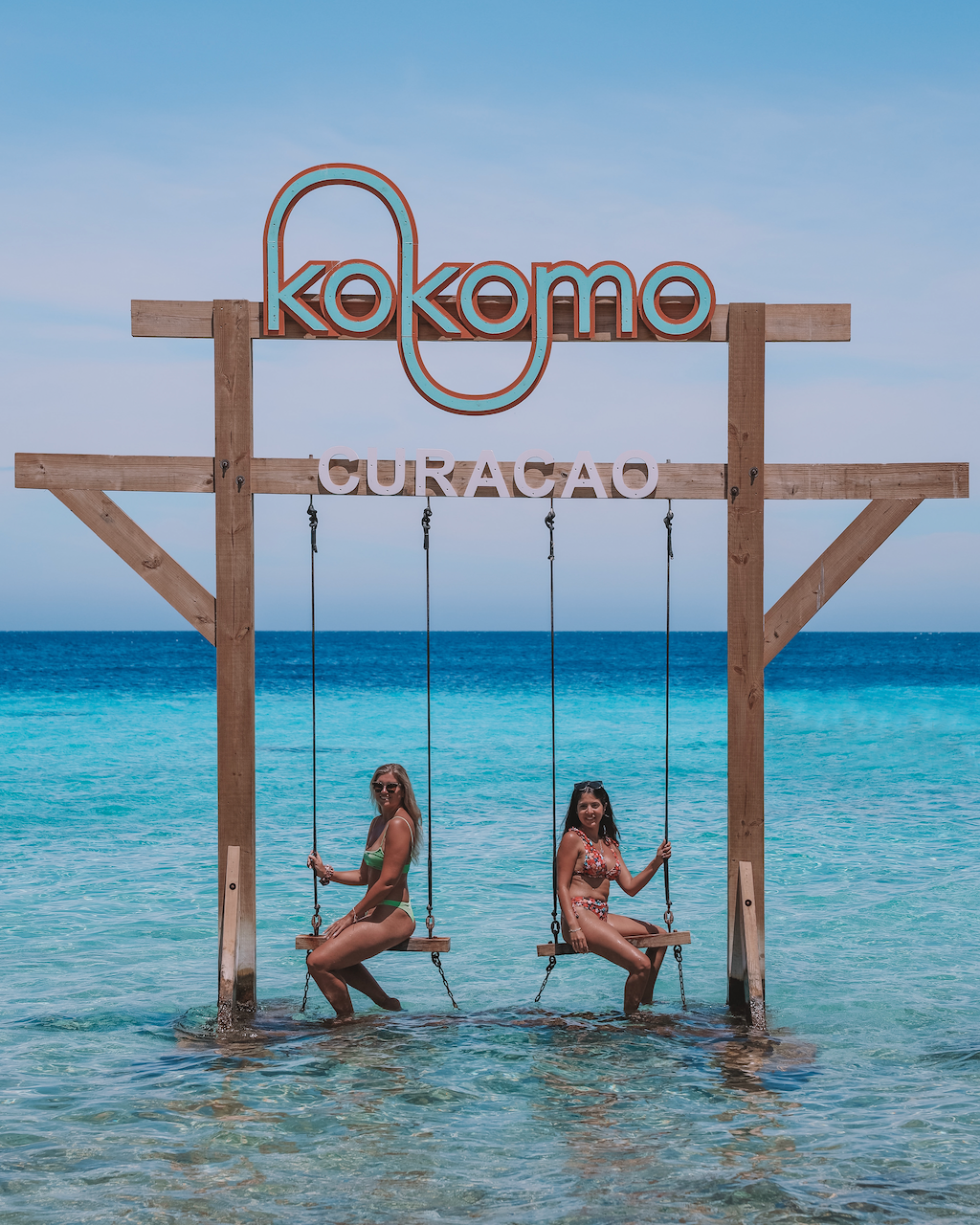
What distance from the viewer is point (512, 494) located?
667 centimetres

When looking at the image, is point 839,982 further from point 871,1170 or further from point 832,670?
point 832,670

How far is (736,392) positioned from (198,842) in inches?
382

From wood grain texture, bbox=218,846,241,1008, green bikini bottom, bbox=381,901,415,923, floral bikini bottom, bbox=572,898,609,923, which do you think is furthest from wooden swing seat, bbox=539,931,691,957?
wood grain texture, bbox=218,846,241,1008

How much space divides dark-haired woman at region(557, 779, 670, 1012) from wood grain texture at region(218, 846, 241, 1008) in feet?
5.89

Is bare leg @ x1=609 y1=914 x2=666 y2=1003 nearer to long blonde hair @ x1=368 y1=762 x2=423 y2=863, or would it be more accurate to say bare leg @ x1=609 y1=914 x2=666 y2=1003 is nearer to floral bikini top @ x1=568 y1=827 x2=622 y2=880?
floral bikini top @ x1=568 y1=827 x2=622 y2=880

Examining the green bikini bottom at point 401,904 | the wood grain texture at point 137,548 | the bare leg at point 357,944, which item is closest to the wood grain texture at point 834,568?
the green bikini bottom at point 401,904

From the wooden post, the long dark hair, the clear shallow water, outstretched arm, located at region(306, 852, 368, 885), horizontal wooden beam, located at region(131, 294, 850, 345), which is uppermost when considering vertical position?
horizontal wooden beam, located at region(131, 294, 850, 345)

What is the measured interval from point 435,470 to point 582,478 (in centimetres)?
81

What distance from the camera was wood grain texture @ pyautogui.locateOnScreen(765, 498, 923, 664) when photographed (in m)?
6.84

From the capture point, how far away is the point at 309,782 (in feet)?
61.0

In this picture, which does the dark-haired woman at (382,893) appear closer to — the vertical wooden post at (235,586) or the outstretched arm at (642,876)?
the vertical wooden post at (235,586)

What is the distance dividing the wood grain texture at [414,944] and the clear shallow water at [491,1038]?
53 centimetres

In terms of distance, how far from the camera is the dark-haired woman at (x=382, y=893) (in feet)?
21.8

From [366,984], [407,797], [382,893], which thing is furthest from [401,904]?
[366,984]
